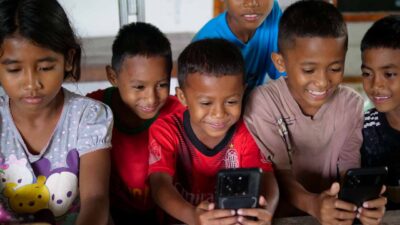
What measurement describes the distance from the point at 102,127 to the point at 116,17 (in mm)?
2011

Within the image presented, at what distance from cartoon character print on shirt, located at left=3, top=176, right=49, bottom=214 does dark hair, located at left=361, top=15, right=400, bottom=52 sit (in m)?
0.98

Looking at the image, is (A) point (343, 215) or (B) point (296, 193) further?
(B) point (296, 193)

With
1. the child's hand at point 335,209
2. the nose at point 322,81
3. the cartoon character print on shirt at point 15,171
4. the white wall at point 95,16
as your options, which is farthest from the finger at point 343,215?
the white wall at point 95,16

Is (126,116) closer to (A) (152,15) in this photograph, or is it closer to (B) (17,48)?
(B) (17,48)

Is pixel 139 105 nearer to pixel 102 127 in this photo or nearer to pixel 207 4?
pixel 102 127

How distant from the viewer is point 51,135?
43.4 inches

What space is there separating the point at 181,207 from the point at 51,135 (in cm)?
36

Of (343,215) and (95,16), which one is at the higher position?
(95,16)

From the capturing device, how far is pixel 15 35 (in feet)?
3.27

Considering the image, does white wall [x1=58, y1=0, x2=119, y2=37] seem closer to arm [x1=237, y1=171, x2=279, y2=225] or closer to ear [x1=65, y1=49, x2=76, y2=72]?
ear [x1=65, y1=49, x2=76, y2=72]

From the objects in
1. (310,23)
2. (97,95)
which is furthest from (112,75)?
(310,23)

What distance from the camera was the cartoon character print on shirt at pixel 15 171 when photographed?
3.52ft

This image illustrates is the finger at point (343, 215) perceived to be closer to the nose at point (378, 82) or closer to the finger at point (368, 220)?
the finger at point (368, 220)

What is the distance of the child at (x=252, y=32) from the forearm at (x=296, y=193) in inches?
15.6
